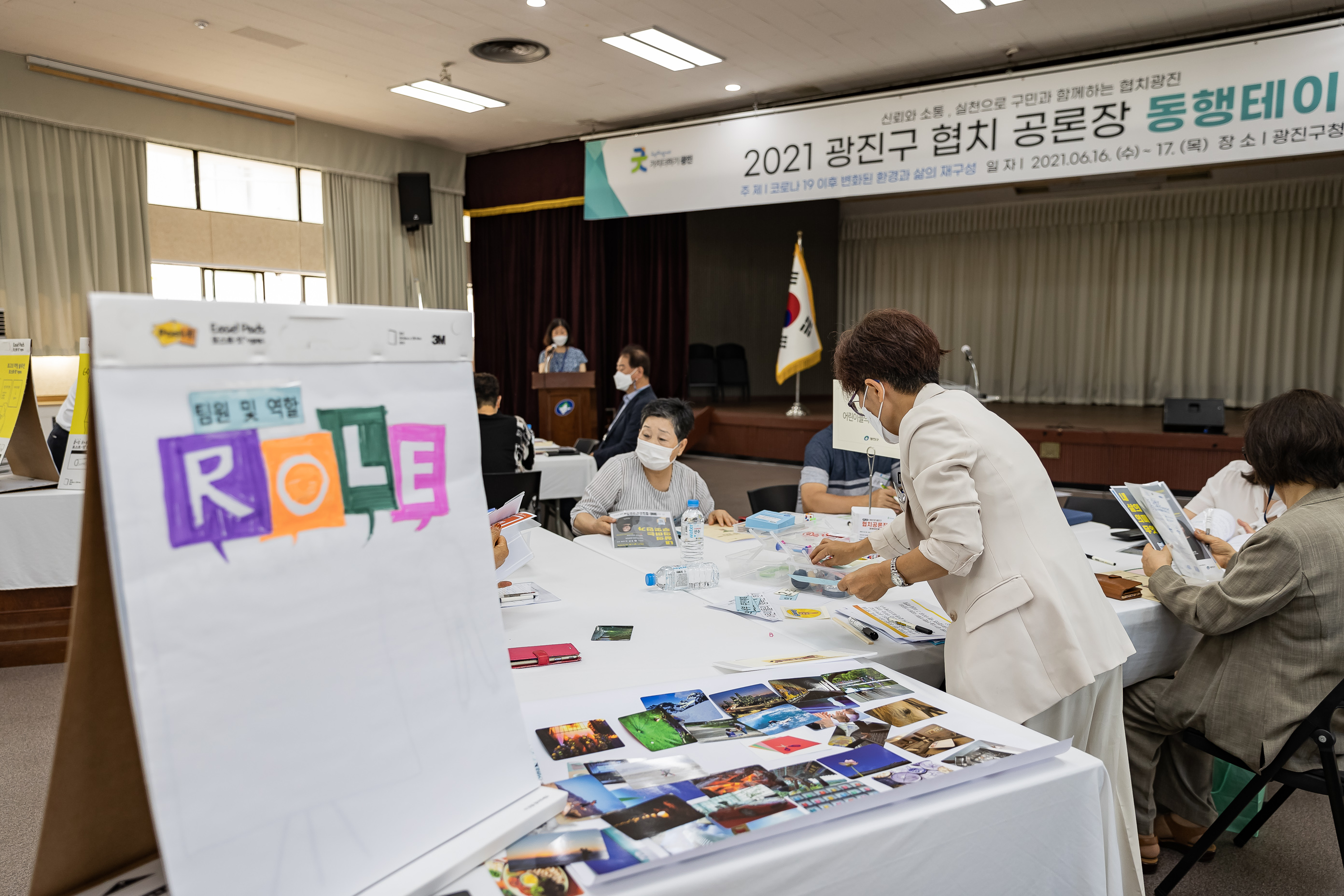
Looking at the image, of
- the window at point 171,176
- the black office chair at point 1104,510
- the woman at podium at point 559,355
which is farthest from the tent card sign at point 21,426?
the window at point 171,176

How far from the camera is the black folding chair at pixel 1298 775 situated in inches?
66.4

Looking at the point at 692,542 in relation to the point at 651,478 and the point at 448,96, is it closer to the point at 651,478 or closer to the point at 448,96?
the point at 651,478

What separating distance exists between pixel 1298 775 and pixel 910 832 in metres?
1.25

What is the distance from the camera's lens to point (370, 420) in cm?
85

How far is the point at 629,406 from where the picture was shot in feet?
16.5

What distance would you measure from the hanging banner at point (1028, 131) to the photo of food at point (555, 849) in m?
5.56

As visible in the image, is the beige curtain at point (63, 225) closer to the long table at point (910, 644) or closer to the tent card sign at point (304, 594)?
the long table at point (910, 644)

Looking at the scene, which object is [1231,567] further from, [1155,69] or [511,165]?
[511,165]

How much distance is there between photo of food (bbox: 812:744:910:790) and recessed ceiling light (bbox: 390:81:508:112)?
22.3ft

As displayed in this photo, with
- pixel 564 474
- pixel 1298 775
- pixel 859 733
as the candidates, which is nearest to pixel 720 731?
pixel 859 733

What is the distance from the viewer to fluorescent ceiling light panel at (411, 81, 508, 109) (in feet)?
22.3

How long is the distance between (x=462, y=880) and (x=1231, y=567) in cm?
170

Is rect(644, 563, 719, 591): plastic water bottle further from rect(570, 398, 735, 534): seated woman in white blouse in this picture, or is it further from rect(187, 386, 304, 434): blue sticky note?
rect(187, 386, 304, 434): blue sticky note

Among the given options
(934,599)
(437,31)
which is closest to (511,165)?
(437,31)
